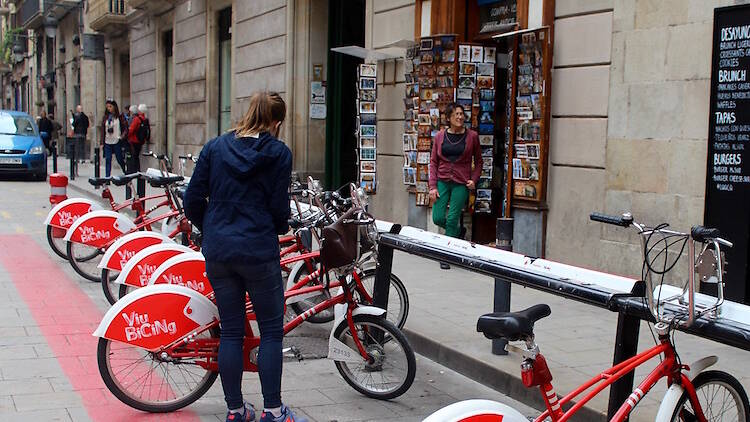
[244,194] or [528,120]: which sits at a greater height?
[528,120]

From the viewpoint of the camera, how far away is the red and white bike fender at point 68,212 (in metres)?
8.93

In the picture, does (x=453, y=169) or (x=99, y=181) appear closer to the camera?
(x=99, y=181)

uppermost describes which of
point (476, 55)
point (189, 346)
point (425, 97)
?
point (476, 55)

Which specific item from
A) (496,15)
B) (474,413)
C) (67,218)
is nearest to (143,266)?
(67,218)

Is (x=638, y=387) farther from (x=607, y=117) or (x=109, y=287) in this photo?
(x=607, y=117)

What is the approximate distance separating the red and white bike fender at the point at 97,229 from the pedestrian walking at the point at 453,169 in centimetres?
337

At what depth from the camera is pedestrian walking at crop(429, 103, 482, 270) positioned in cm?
935

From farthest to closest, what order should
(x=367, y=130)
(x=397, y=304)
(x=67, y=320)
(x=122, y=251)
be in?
(x=367, y=130)
(x=122, y=251)
(x=67, y=320)
(x=397, y=304)

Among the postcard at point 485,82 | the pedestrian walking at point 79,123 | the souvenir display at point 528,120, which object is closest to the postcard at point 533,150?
the souvenir display at point 528,120

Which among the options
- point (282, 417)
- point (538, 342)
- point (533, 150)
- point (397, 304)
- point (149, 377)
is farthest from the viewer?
point (533, 150)

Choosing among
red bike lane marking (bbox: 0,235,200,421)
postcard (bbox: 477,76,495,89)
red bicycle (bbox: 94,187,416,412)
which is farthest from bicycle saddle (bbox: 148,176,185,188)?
postcard (bbox: 477,76,495,89)

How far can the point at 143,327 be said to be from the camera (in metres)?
4.70

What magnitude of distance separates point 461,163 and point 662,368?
19.7ft

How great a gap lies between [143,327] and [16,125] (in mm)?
19418
